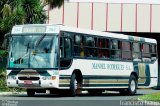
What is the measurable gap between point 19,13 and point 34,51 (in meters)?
11.7

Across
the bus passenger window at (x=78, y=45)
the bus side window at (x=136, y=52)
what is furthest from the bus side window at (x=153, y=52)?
the bus passenger window at (x=78, y=45)

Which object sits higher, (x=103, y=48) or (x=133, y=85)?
(x=103, y=48)

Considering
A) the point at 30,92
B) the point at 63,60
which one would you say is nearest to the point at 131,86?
the point at 30,92

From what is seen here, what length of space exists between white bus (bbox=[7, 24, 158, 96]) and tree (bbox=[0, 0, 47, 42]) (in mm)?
Answer: 8634

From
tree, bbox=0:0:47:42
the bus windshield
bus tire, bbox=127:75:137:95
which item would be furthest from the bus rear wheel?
tree, bbox=0:0:47:42

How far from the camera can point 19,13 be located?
36688 millimetres

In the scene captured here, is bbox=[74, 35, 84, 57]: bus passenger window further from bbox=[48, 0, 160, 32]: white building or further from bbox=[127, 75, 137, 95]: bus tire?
bbox=[48, 0, 160, 32]: white building

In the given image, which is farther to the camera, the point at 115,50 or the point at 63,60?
the point at 115,50

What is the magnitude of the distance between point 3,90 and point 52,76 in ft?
24.6

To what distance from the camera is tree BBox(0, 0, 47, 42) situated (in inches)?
1437

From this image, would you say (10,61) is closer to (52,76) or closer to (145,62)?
(52,76)

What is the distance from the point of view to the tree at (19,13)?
3650 cm

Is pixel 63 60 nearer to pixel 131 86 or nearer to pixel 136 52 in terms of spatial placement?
pixel 131 86

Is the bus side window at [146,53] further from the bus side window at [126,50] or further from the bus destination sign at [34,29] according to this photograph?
the bus destination sign at [34,29]
